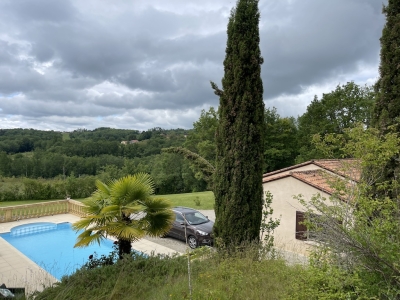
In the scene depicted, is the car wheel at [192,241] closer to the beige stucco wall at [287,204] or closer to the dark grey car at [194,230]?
the dark grey car at [194,230]

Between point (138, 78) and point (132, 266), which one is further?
point (138, 78)

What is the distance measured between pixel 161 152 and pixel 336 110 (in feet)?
82.8

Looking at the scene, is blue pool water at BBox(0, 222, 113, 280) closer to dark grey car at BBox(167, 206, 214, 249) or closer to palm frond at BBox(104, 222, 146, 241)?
dark grey car at BBox(167, 206, 214, 249)

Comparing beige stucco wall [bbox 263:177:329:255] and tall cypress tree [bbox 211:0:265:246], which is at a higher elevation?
tall cypress tree [bbox 211:0:265:246]

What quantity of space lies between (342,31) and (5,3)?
373 inches

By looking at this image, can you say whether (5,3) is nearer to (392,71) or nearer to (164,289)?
(164,289)

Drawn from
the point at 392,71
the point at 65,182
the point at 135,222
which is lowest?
the point at 65,182

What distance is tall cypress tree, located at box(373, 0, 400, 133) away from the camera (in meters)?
5.91

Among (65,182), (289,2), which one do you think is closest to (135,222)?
(289,2)

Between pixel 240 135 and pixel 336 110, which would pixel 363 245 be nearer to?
pixel 240 135

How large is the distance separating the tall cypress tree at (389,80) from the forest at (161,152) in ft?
2.25

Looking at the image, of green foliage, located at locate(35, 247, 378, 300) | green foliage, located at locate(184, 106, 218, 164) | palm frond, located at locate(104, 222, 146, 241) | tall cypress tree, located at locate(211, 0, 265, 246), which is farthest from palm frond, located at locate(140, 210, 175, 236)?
green foliage, located at locate(184, 106, 218, 164)

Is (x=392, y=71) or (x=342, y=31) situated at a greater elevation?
(x=342, y=31)

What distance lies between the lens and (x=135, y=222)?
5.55 metres
